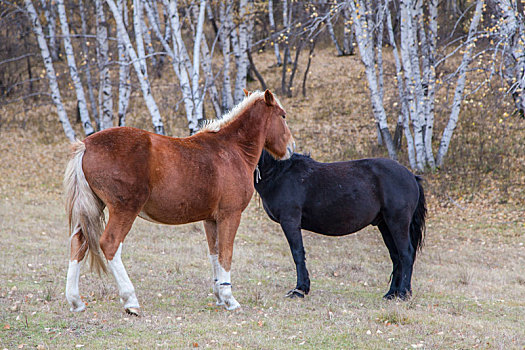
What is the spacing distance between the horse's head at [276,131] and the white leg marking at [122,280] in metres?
2.45

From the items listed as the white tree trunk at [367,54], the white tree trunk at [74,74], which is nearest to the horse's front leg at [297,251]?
the white tree trunk at [367,54]

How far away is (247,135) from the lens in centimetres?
656

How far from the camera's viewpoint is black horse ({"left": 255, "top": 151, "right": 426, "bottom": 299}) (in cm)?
725

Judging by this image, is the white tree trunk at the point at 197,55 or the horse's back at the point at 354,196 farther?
the white tree trunk at the point at 197,55

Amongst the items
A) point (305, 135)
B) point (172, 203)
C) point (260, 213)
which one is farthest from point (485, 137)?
point (172, 203)

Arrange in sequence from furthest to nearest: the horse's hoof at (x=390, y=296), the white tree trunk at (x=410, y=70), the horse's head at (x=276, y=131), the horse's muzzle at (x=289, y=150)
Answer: the white tree trunk at (x=410, y=70) < the horse's hoof at (x=390, y=296) < the horse's muzzle at (x=289, y=150) < the horse's head at (x=276, y=131)

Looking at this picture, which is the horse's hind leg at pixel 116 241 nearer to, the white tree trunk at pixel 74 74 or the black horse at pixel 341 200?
the black horse at pixel 341 200

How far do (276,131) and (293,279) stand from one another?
112 inches

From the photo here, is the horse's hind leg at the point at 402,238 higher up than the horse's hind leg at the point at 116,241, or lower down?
lower down

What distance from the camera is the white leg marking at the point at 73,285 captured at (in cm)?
549

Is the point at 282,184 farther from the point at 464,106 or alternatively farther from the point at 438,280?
the point at 464,106

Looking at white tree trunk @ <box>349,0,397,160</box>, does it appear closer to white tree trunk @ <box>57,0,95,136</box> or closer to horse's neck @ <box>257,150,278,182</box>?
horse's neck @ <box>257,150,278,182</box>

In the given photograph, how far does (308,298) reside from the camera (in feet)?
22.9

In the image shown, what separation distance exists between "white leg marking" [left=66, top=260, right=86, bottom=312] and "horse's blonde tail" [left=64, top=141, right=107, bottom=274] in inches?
8.8
